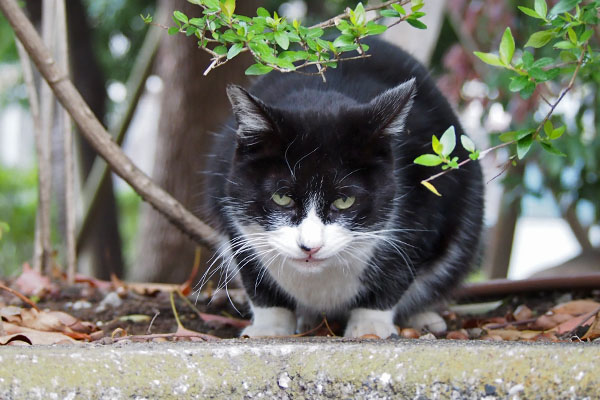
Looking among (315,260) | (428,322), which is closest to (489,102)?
(428,322)

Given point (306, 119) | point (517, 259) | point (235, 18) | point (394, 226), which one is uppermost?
point (235, 18)

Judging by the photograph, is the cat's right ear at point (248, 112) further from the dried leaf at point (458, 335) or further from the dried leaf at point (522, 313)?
the dried leaf at point (522, 313)

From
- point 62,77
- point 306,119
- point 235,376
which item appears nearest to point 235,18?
point 306,119

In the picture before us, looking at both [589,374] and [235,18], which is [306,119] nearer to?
[235,18]

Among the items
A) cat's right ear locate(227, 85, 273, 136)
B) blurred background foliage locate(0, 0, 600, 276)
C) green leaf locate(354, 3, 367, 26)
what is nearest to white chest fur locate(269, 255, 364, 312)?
cat's right ear locate(227, 85, 273, 136)

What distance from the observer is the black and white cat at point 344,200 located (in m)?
1.90

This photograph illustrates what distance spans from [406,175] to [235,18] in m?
0.80

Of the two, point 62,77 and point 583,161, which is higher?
point 62,77

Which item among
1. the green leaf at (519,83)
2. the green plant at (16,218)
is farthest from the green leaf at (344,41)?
the green plant at (16,218)

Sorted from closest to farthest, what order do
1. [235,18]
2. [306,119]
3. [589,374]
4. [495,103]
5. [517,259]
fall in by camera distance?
[589,374] < [235,18] < [306,119] < [495,103] < [517,259]

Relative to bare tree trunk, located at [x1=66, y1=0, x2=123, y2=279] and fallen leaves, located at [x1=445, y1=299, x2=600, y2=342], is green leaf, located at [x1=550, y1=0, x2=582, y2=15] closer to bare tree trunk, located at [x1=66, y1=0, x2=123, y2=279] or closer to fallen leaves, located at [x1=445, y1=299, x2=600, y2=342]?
fallen leaves, located at [x1=445, y1=299, x2=600, y2=342]

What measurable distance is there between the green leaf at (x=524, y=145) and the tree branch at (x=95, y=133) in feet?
3.82

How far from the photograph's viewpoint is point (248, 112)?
185 centimetres

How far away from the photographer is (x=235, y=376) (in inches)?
56.1
